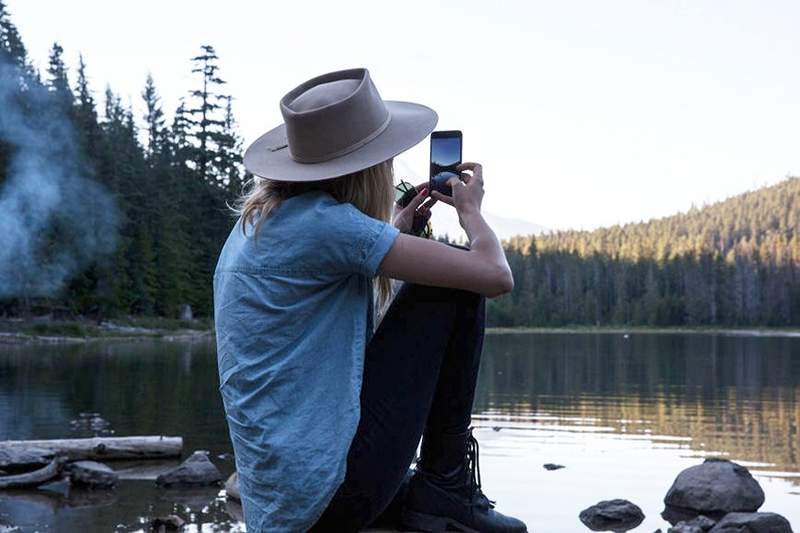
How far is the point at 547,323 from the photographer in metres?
130

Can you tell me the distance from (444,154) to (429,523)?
129 cm

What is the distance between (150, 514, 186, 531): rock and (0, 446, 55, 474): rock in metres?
2.50

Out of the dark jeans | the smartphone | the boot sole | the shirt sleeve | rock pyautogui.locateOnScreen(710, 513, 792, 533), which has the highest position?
the smartphone

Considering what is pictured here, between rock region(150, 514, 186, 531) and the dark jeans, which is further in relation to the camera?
rock region(150, 514, 186, 531)

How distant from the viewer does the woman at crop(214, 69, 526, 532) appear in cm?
326

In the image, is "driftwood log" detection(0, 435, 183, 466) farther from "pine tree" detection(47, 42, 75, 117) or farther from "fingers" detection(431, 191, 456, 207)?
"pine tree" detection(47, 42, 75, 117)

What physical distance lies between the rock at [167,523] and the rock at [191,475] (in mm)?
1795

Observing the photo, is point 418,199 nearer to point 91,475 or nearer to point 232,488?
point 232,488

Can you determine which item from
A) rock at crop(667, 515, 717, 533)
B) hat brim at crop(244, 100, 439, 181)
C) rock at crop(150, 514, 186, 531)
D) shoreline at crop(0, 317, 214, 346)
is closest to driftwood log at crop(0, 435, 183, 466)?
rock at crop(150, 514, 186, 531)

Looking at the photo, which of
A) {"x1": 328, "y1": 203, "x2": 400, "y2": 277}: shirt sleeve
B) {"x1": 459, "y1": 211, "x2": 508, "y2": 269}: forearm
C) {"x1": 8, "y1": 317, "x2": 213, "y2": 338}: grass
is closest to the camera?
{"x1": 328, "y1": 203, "x2": 400, "y2": 277}: shirt sleeve

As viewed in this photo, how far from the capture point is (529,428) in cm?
1622

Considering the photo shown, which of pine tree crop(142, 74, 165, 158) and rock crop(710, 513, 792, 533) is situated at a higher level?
pine tree crop(142, 74, 165, 158)

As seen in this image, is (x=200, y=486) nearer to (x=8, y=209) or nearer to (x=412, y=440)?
(x=412, y=440)

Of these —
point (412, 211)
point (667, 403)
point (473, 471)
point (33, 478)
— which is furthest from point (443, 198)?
point (667, 403)
